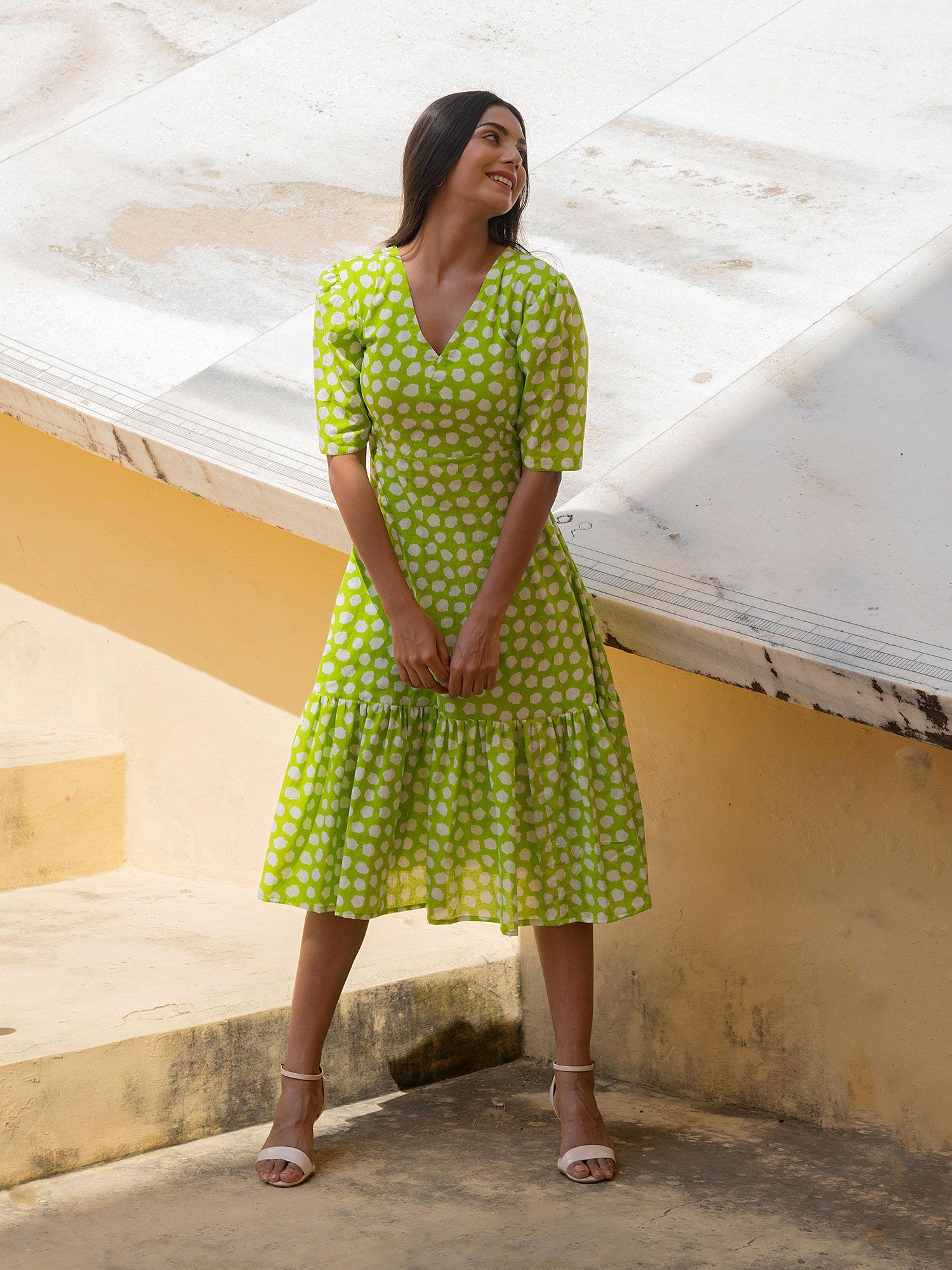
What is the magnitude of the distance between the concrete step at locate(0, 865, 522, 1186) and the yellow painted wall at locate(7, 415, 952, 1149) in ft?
0.53

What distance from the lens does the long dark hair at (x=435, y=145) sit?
212 centimetres

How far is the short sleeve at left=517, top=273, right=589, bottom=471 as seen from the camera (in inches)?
82.0

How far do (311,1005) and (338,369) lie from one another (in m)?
0.92

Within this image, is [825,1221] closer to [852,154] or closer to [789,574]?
[789,574]

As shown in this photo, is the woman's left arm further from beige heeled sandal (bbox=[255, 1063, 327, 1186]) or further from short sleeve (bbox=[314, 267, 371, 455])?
beige heeled sandal (bbox=[255, 1063, 327, 1186])

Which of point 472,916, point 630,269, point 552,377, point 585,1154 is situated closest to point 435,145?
point 552,377

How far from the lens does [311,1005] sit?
228 cm

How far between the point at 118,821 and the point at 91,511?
664mm

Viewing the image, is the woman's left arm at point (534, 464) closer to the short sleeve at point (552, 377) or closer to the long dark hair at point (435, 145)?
the short sleeve at point (552, 377)

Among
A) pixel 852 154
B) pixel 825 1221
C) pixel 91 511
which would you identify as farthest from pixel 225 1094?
pixel 852 154

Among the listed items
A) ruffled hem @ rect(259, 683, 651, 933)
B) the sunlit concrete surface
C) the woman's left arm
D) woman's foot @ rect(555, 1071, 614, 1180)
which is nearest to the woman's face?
the woman's left arm

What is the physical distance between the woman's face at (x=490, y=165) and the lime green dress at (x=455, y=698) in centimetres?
8

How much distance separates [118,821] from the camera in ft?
11.0

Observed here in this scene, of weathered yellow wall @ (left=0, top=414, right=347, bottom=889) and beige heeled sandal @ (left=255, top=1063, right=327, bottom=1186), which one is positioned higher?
weathered yellow wall @ (left=0, top=414, right=347, bottom=889)
